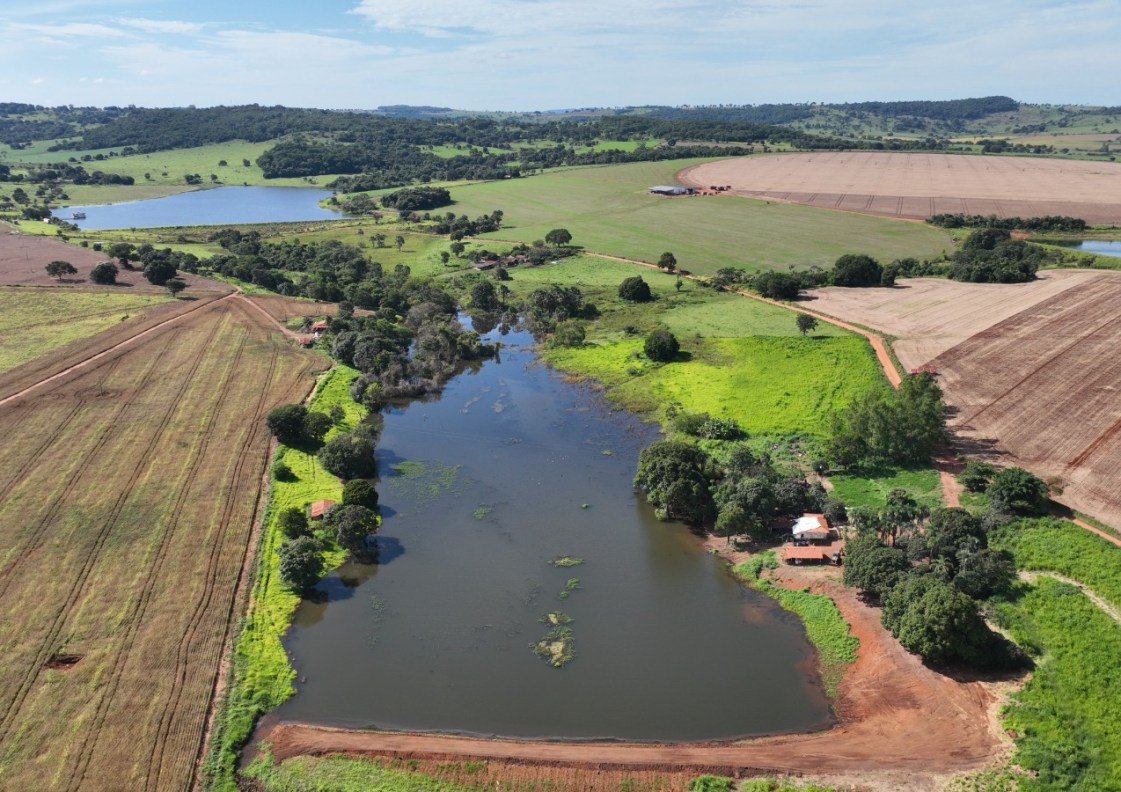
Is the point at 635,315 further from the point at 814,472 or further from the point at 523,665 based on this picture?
the point at 523,665

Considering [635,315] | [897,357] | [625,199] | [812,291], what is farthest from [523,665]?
[625,199]

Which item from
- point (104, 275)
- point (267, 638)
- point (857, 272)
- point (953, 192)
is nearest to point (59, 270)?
point (104, 275)

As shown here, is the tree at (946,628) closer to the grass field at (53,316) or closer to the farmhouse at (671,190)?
the grass field at (53,316)

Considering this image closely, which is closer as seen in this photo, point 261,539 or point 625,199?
point 261,539

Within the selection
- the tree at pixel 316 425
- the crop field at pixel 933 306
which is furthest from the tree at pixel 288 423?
the crop field at pixel 933 306

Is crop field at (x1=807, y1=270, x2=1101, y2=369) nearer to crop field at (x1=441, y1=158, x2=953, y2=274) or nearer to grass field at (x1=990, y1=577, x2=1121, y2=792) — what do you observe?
crop field at (x1=441, y1=158, x2=953, y2=274)

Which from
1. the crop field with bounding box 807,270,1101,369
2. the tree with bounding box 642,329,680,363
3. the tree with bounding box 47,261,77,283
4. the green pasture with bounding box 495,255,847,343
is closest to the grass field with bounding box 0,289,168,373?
the tree with bounding box 47,261,77,283
